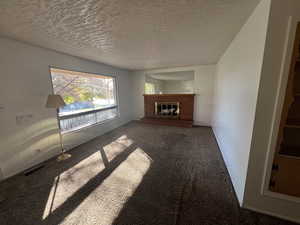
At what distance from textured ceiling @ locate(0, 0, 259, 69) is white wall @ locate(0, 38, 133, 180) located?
320 millimetres

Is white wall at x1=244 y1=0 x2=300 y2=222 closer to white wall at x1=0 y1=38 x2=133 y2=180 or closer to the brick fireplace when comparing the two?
the brick fireplace

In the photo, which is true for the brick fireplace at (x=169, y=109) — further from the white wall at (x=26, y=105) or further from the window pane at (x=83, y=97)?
the white wall at (x=26, y=105)

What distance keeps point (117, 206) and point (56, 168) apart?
1528 millimetres

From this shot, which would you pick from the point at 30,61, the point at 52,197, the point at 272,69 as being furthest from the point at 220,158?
the point at 30,61

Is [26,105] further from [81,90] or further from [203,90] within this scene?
[203,90]

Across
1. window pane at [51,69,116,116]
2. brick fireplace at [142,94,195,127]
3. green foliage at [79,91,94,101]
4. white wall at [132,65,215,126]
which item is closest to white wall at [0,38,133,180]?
window pane at [51,69,116,116]

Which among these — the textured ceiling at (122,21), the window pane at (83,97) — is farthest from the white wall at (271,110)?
the window pane at (83,97)

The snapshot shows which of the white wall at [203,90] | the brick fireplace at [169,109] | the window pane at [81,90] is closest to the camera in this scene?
the window pane at [81,90]

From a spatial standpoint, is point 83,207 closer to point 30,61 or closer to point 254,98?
point 254,98

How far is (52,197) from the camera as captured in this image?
5.23 ft

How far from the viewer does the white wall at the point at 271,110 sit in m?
1.00

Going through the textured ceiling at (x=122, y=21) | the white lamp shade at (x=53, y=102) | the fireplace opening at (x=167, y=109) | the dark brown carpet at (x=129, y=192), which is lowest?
the dark brown carpet at (x=129, y=192)

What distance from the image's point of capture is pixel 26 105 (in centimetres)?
218

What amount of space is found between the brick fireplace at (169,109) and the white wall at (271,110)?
3.21 m
